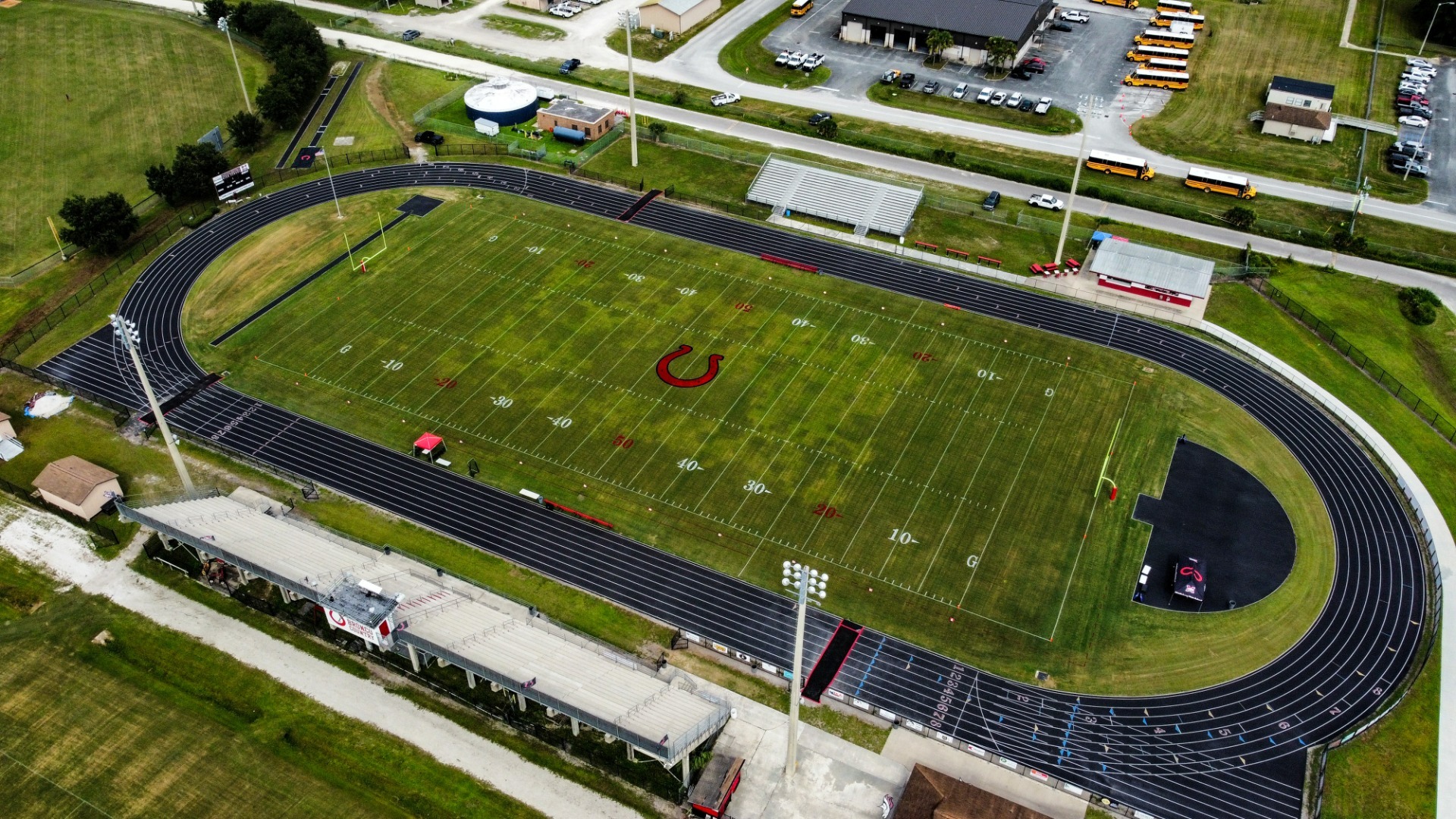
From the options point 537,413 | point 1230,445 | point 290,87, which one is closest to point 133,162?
point 290,87

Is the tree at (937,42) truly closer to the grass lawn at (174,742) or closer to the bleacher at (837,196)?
the bleacher at (837,196)

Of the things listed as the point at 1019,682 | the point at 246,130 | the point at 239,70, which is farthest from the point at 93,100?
the point at 1019,682

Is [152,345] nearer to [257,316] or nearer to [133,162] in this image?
[257,316]

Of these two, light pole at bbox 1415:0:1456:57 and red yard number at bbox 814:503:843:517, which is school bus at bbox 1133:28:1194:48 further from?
red yard number at bbox 814:503:843:517

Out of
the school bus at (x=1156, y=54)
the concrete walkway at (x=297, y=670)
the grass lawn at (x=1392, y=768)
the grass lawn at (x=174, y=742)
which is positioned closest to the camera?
the grass lawn at (x=1392, y=768)

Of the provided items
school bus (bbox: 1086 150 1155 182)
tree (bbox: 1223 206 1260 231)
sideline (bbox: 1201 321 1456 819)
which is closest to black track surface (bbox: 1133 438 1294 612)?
sideline (bbox: 1201 321 1456 819)

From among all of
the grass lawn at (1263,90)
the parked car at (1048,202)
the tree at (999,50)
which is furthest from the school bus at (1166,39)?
the parked car at (1048,202)

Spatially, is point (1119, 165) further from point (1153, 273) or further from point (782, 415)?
point (782, 415)

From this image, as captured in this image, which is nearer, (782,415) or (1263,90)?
(782,415)
